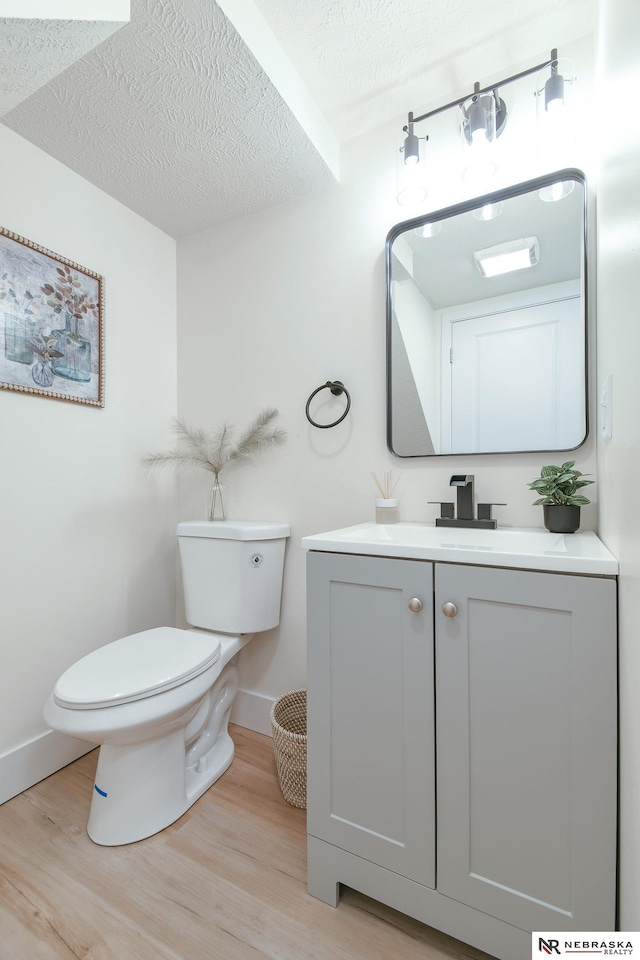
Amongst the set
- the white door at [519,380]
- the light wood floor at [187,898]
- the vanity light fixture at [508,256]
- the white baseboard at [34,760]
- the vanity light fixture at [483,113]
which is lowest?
the light wood floor at [187,898]

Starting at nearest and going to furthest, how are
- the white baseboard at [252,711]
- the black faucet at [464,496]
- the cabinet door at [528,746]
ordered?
the cabinet door at [528,746], the black faucet at [464,496], the white baseboard at [252,711]

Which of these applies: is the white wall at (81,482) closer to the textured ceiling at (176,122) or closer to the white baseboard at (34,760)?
the white baseboard at (34,760)

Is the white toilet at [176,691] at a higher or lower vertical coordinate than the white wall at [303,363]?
lower

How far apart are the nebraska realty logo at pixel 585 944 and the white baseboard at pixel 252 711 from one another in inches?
44.8

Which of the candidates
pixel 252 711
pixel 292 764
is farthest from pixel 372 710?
pixel 252 711

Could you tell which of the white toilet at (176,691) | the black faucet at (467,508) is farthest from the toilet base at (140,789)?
the black faucet at (467,508)

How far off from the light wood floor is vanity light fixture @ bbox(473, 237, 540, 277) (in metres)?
1.76

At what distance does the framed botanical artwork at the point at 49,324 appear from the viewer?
4.61ft

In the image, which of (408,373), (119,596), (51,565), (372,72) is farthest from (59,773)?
(372,72)

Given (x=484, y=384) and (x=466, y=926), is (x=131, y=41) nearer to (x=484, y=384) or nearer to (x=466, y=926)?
(x=484, y=384)

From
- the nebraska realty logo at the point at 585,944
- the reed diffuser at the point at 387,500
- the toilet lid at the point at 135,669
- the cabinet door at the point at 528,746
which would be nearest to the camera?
the nebraska realty logo at the point at 585,944

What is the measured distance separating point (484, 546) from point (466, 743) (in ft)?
1.36

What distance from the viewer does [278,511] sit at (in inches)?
69.4

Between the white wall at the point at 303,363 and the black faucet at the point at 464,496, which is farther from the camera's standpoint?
the white wall at the point at 303,363
